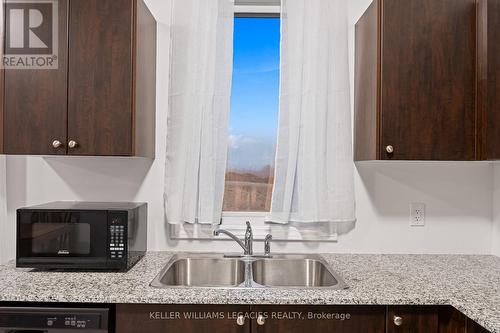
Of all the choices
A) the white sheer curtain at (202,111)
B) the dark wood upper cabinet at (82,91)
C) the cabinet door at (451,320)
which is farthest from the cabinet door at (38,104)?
the cabinet door at (451,320)

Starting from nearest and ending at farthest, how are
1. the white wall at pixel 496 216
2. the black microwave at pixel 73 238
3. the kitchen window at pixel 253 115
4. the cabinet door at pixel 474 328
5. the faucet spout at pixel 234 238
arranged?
1. the cabinet door at pixel 474 328
2. the black microwave at pixel 73 238
3. the faucet spout at pixel 234 238
4. the white wall at pixel 496 216
5. the kitchen window at pixel 253 115

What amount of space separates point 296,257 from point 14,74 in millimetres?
1612

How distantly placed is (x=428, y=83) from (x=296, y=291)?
1100 millimetres

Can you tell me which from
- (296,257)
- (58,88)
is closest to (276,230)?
(296,257)

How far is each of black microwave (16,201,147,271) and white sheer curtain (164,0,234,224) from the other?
1.36ft

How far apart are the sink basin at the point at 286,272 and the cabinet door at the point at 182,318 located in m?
0.57

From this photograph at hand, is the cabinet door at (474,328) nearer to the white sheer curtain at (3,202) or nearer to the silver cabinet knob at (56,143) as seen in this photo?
the silver cabinet knob at (56,143)

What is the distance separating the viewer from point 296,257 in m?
2.15

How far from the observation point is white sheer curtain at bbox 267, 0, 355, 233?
2.14 m

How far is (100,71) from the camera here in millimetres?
1878

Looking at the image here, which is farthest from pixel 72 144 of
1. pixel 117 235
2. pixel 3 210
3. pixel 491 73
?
pixel 491 73

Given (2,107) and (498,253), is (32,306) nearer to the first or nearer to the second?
(2,107)

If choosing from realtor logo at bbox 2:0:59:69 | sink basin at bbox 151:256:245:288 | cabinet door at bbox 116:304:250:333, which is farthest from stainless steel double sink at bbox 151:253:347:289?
realtor logo at bbox 2:0:59:69

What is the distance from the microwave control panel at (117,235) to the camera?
179cm
